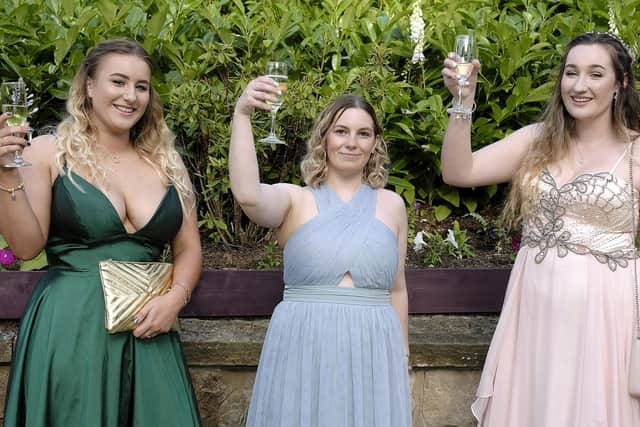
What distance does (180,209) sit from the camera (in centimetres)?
369

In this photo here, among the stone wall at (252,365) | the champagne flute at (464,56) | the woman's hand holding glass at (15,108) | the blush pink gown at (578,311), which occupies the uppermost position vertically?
the champagne flute at (464,56)

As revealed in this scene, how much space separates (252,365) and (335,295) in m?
0.89

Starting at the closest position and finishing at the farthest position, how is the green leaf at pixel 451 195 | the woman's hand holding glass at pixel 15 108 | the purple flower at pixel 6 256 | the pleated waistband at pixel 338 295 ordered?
the woman's hand holding glass at pixel 15 108
the pleated waistband at pixel 338 295
the purple flower at pixel 6 256
the green leaf at pixel 451 195

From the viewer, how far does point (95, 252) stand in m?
3.51

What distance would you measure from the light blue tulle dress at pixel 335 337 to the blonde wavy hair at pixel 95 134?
1.87 feet

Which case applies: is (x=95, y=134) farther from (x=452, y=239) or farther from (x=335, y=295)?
(x=452, y=239)

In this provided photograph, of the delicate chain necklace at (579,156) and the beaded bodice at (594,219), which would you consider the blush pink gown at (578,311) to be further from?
the delicate chain necklace at (579,156)

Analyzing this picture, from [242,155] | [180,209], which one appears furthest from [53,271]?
[242,155]

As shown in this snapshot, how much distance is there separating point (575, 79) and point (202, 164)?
2.24 metres

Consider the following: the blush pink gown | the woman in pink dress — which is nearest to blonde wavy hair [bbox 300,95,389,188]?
the woman in pink dress

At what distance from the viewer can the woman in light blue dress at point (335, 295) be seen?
11.6ft

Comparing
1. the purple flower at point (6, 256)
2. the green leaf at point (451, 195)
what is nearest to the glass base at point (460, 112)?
the green leaf at point (451, 195)

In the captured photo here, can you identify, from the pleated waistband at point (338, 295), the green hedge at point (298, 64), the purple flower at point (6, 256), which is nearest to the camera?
the pleated waistband at point (338, 295)

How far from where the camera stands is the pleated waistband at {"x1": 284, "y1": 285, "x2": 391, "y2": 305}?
3.61m
